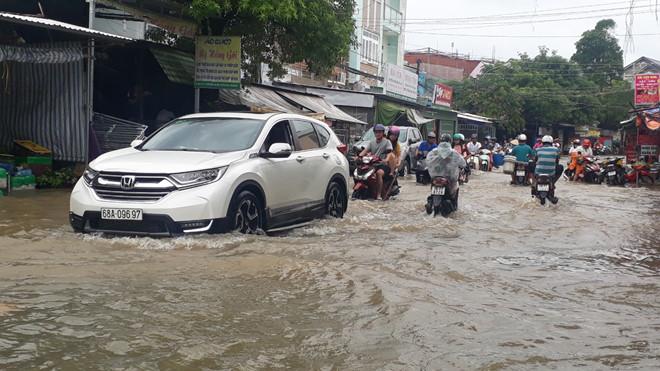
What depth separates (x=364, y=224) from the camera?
9773 millimetres

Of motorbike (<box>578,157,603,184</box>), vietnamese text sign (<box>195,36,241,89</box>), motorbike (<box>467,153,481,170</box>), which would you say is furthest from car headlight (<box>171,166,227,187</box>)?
motorbike (<box>467,153,481,170</box>)

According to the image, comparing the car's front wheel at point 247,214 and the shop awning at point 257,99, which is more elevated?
the shop awning at point 257,99

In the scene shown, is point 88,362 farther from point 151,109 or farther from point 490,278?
point 151,109

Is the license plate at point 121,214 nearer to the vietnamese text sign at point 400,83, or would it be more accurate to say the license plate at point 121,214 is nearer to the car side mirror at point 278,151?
the car side mirror at point 278,151

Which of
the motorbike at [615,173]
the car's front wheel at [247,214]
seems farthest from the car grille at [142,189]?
the motorbike at [615,173]

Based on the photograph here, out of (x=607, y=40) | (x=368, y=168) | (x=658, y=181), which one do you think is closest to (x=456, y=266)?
(x=368, y=168)

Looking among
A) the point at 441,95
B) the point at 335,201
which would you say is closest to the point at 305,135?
the point at 335,201

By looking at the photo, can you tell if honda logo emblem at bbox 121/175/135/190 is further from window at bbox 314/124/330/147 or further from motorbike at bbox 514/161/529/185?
motorbike at bbox 514/161/529/185

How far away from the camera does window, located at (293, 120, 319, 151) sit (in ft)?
29.2

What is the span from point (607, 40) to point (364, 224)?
60.2m

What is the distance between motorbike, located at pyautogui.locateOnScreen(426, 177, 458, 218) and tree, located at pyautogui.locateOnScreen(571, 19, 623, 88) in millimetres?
54660

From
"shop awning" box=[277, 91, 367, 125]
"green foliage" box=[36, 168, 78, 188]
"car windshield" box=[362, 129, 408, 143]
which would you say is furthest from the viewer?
"car windshield" box=[362, 129, 408, 143]

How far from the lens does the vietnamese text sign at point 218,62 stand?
1465cm

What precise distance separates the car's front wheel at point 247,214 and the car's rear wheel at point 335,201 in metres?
1.88
